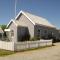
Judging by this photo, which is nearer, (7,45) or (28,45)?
(7,45)

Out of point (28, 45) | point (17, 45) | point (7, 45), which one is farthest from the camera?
point (28, 45)

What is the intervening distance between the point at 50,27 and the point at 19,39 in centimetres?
978

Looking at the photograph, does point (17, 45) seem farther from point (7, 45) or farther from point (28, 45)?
point (28, 45)

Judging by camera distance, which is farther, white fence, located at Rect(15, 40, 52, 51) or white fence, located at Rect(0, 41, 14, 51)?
white fence, located at Rect(15, 40, 52, 51)

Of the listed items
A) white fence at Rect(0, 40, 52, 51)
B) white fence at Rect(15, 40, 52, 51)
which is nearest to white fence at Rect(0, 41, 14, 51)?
white fence at Rect(0, 40, 52, 51)

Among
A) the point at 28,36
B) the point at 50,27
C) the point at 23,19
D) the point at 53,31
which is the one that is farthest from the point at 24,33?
the point at 53,31

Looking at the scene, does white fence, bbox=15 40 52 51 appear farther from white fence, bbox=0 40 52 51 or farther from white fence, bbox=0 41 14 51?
white fence, bbox=0 41 14 51

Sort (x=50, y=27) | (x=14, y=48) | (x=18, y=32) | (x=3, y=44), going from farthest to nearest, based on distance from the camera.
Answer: (x=50, y=27), (x=18, y=32), (x=3, y=44), (x=14, y=48)

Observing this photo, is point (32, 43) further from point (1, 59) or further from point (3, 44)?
point (1, 59)

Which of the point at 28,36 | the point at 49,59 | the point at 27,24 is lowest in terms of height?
the point at 49,59

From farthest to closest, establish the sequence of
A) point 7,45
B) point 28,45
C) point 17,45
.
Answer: point 28,45, point 7,45, point 17,45

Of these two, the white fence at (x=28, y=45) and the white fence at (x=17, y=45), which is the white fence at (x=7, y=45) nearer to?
the white fence at (x=17, y=45)

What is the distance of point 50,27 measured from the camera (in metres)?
41.0

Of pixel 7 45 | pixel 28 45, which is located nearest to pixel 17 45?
pixel 7 45
